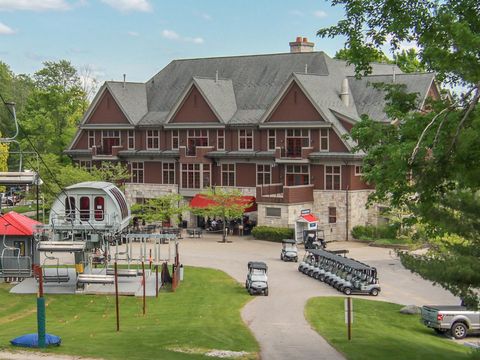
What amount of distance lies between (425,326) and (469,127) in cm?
1636

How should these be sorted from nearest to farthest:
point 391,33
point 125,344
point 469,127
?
point 469,127, point 391,33, point 125,344

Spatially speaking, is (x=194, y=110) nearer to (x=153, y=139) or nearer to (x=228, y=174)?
(x=153, y=139)

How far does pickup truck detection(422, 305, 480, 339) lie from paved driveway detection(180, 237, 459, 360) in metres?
4.79

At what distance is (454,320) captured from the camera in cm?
3155

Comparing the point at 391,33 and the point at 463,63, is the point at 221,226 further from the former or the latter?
the point at 463,63

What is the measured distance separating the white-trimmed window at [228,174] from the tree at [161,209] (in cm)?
397

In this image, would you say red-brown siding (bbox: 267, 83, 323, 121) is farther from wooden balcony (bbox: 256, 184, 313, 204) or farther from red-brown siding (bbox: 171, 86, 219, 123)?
red-brown siding (bbox: 171, 86, 219, 123)

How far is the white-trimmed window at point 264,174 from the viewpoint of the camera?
216ft

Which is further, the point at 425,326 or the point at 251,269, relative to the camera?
the point at 251,269

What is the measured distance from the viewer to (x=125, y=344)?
26.5 m

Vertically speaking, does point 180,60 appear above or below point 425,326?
above

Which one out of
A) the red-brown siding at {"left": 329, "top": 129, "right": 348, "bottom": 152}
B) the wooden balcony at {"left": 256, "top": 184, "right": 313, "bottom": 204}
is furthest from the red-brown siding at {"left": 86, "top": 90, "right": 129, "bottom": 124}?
the red-brown siding at {"left": 329, "top": 129, "right": 348, "bottom": 152}

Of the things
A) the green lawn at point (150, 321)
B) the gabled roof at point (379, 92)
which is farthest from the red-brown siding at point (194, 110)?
the green lawn at point (150, 321)

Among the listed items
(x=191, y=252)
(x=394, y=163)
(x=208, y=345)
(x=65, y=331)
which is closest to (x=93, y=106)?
(x=191, y=252)
